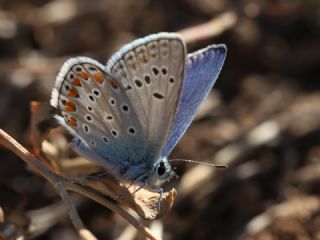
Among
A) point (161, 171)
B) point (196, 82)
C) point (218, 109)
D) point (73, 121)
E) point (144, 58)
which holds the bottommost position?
point (218, 109)

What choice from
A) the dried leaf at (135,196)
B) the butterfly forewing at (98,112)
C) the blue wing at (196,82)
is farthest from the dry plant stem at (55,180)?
the blue wing at (196,82)

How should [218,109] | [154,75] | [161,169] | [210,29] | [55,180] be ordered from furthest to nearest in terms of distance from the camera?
[218,109], [210,29], [161,169], [154,75], [55,180]

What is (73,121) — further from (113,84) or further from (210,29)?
(210,29)

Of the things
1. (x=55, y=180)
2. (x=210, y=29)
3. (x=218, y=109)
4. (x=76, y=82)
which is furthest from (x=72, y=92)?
(x=218, y=109)

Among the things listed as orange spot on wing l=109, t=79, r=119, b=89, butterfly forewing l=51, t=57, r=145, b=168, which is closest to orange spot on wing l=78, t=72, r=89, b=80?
butterfly forewing l=51, t=57, r=145, b=168

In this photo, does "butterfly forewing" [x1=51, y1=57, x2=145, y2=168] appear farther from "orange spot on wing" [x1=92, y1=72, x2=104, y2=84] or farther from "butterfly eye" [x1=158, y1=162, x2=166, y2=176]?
"butterfly eye" [x1=158, y1=162, x2=166, y2=176]

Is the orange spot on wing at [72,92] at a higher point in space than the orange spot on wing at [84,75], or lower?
lower

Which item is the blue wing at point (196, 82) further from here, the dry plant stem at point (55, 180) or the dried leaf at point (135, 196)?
the dry plant stem at point (55, 180)
